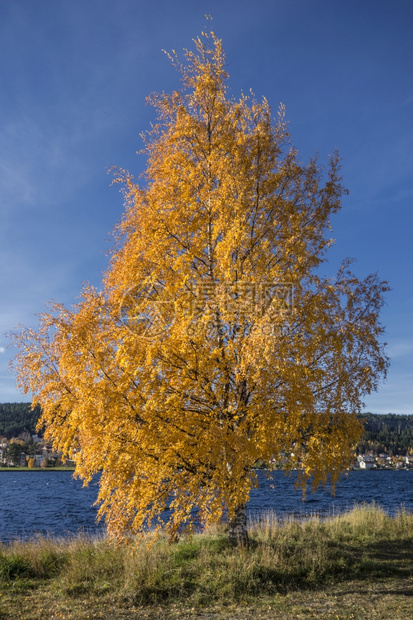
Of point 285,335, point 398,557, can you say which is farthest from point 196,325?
point 398,557

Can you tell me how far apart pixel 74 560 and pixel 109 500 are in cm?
262

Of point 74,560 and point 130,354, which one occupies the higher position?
point 130,354

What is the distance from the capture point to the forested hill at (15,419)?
470ft

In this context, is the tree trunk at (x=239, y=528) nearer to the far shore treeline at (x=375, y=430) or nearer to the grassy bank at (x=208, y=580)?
the grassy bank at (x=208, y=580)

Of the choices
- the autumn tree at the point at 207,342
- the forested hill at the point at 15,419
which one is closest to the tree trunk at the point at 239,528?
the autumn tree at the point at 207,342

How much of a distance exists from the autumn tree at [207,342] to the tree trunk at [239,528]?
0.04 meters

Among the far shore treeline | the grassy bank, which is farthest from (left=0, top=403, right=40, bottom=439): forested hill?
the grassy bank

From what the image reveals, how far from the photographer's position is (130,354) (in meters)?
8.94

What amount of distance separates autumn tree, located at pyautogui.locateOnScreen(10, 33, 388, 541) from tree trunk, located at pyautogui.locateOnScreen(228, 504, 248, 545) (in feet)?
0.12

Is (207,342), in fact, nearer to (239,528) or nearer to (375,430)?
(239,528)

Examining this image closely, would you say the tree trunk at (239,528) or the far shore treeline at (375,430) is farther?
the far shore treeline at (375,430)

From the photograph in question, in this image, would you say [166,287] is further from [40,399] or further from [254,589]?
[254,589]

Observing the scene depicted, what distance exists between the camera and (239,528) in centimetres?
1098

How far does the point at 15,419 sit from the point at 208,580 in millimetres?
163322
